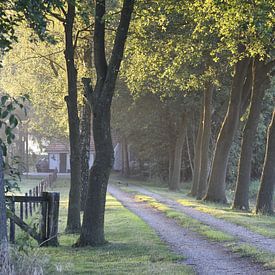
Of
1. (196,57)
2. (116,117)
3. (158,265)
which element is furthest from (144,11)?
(116,117)

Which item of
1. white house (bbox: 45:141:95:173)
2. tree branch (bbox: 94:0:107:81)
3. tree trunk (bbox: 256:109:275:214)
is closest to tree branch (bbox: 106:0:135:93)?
tree branch (bbox: 94:0:107:81)

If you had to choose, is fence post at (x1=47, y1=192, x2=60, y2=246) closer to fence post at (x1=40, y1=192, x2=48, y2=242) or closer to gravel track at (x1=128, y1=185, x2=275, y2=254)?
fence post at (x1=40, y1=192, x2=48, y2=242)

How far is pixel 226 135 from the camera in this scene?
27.1m

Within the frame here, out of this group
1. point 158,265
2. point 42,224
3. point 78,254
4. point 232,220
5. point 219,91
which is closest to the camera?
point 158,265

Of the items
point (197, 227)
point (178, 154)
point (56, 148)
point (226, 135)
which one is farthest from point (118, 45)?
point (56, 148)

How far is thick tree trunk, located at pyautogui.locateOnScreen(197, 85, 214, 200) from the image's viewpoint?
3156 centimetres

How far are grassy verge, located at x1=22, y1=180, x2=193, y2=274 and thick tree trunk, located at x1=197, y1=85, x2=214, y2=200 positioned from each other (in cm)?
1580

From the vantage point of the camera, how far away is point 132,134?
5384 centimetres

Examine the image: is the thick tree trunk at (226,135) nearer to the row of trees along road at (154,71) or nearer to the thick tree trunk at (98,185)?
the row of trees along road at (154,71)

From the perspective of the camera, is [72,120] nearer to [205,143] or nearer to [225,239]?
[225,239]

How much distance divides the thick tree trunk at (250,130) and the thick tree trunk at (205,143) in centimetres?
658

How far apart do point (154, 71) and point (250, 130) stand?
16.5 ft

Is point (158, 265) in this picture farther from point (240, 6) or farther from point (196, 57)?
point (196, 57)

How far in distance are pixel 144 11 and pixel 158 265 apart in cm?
895
